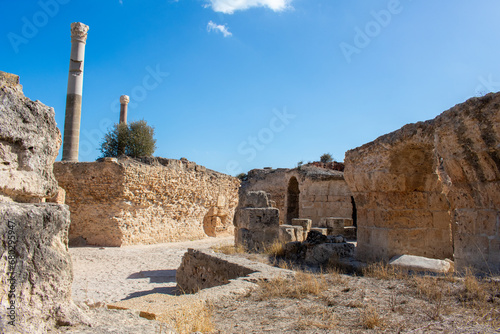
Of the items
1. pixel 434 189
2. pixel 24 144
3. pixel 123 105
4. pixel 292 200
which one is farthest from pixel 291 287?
pixel 123 105

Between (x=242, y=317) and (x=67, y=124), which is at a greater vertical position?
(x=67, y=124)

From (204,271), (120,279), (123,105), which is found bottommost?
(120,279)

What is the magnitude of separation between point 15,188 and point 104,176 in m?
10.5

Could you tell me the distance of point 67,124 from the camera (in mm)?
15516

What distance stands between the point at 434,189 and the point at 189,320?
17.7ft

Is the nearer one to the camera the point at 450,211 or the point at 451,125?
the point at 451,125

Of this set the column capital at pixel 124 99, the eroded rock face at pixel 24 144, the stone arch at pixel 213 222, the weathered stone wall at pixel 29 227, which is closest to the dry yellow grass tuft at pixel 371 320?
the weathered stone wall at pixel 29 227

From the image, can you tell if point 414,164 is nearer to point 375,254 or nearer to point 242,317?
point 375,254

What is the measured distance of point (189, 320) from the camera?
2.79 meters

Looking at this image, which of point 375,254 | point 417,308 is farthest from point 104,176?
point 417,308

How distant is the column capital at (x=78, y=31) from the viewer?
15.7m

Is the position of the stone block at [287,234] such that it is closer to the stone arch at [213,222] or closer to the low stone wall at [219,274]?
the low stone wall at [219,274]

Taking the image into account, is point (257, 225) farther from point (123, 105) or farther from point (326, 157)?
point (326, 157)

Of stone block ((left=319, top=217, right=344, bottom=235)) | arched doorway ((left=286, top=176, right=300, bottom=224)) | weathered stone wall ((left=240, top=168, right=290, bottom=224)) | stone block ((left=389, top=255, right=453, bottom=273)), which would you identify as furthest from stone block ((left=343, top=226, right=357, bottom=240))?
weathered stone wall ((left=240, top=168, right=290, bottom=224))
